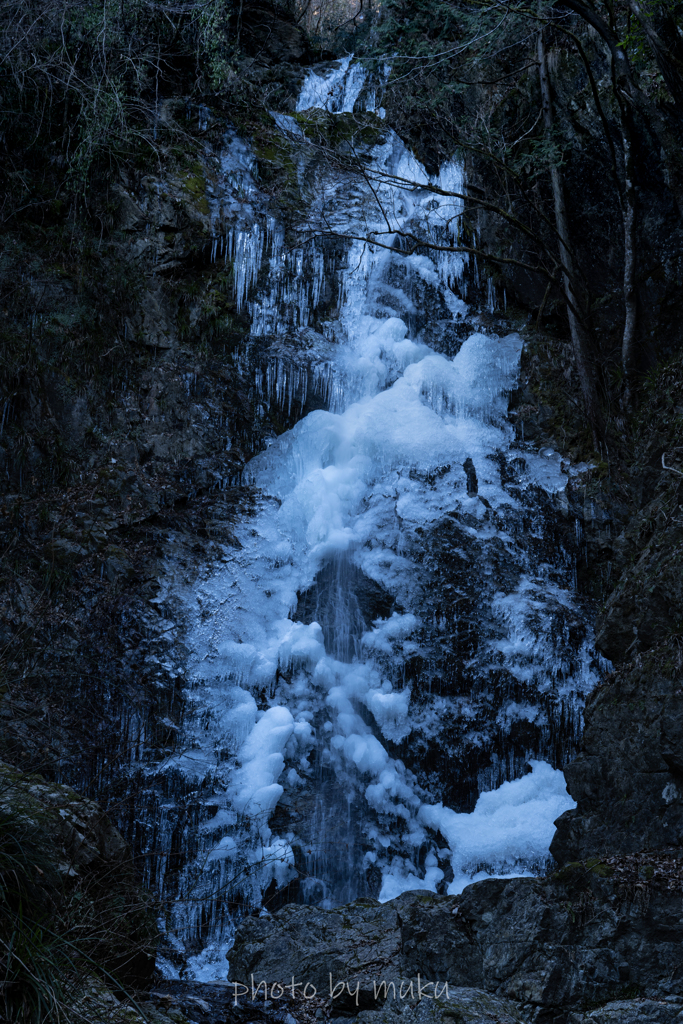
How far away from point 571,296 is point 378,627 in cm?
448

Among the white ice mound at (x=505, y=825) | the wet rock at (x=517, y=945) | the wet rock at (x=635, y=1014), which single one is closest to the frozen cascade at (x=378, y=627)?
the white ice mound at (x=505, y=825)

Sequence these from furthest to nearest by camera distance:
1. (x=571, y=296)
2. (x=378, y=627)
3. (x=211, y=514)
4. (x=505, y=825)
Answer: (x=571, y=296), (x=211, y=514), (x=378, y=627), (x=505, y=825)

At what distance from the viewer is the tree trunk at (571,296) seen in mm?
8672

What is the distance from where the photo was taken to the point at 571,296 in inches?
353

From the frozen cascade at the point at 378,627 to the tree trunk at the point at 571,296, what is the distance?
2.45 ft

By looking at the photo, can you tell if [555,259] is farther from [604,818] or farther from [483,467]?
[604,818]

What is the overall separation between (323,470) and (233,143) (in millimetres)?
4991

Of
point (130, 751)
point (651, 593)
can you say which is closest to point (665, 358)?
point (651, 593)

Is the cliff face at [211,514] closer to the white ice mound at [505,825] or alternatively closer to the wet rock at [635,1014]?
the wet rock at [635,1014]

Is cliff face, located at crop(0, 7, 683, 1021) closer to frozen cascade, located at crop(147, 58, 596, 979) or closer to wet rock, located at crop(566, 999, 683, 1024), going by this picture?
wet rock, located at crop(566, 999, 683, 1024)

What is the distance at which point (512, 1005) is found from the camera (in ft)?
11.9

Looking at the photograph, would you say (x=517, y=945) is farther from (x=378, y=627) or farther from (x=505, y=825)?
(x=378, y=627)

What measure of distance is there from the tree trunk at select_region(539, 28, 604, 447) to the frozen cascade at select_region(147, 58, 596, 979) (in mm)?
747

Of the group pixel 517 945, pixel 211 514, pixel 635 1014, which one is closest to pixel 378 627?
pixel 211 514
